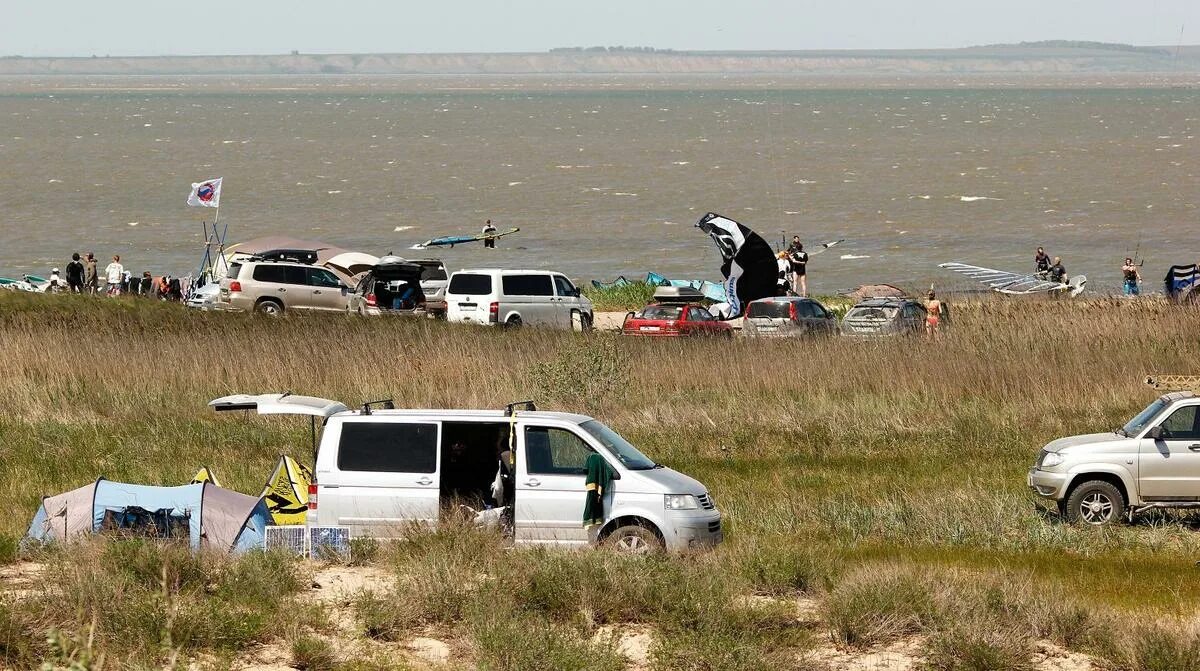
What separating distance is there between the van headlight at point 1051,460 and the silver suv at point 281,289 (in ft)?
71.4

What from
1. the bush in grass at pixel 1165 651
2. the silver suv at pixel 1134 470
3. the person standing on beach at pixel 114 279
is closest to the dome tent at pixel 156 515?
the bush in grass at pixel 1165 651

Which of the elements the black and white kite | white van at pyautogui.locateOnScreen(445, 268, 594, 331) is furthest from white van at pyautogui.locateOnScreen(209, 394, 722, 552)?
the black and white kite

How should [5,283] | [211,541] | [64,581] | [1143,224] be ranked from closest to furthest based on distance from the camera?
[64,581], [211,541], [5,283], [1143,224]

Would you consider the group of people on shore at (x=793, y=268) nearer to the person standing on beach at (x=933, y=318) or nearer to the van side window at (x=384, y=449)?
the person standing on beach at (x=933, y=318)

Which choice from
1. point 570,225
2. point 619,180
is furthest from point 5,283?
point 619,180

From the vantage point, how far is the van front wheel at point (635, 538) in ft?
48.1

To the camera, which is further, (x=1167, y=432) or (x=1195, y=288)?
(x=1195, y=288)

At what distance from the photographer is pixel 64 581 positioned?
40.4 feet

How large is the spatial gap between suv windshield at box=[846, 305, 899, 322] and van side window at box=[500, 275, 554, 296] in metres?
7.06

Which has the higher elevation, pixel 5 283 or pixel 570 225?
pixel 570 225

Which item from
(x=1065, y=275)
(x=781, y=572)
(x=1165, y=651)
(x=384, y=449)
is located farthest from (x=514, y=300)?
(x=1165, y=651)

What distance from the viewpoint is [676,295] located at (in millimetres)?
40219

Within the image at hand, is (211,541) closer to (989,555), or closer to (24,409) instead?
(989,555)

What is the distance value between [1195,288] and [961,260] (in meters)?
29.6
